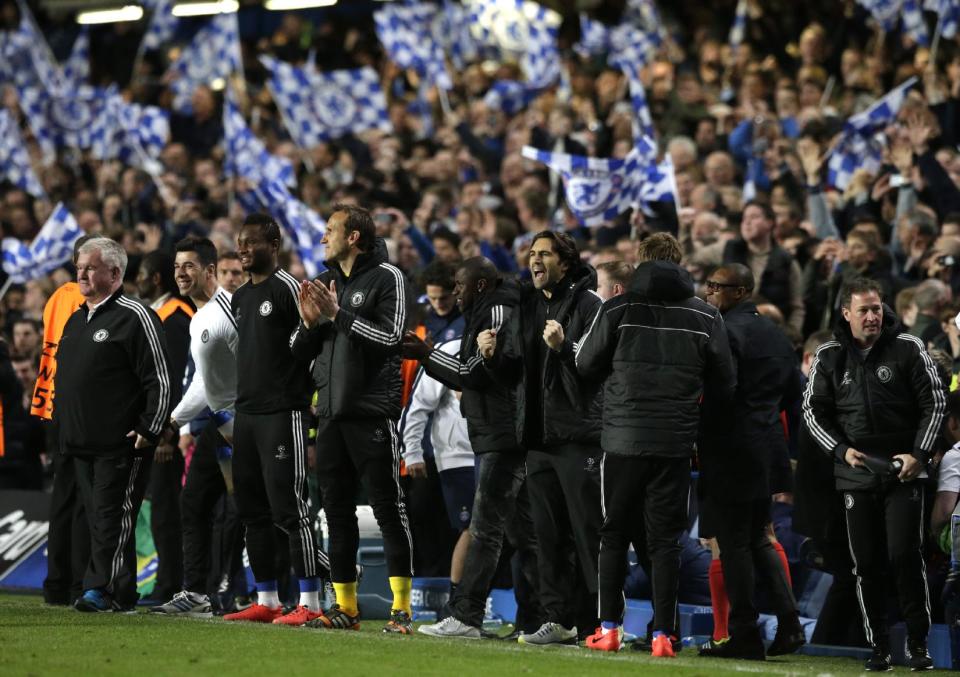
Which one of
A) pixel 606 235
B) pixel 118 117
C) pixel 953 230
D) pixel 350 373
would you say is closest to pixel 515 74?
pixel 118 117

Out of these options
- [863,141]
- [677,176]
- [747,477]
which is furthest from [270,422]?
[863,141]

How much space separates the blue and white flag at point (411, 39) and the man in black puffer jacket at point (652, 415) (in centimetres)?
1402

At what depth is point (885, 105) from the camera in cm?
1616

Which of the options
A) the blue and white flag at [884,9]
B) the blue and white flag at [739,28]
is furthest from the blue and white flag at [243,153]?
the blue and white flag at [884,9]

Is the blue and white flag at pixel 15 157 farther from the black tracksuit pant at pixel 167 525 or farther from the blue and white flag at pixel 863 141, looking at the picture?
the blue and white flag at pixel 863 141

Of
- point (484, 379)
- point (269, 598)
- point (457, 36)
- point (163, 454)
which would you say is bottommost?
point (269, 598)

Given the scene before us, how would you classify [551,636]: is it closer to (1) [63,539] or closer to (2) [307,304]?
(2) [307,304]

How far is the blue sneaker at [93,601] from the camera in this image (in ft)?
37.8

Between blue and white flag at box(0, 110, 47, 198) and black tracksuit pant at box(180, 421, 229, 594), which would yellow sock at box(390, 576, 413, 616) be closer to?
black tracksuit pant at box(180, 421, 229, 594)

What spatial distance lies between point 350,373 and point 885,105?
751 cm

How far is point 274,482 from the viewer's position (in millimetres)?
10820

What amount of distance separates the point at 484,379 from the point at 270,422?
1346 mm

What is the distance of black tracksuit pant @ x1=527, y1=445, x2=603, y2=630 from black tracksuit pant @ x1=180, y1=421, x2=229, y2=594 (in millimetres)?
2581

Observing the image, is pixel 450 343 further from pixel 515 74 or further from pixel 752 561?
pixel 515 74
